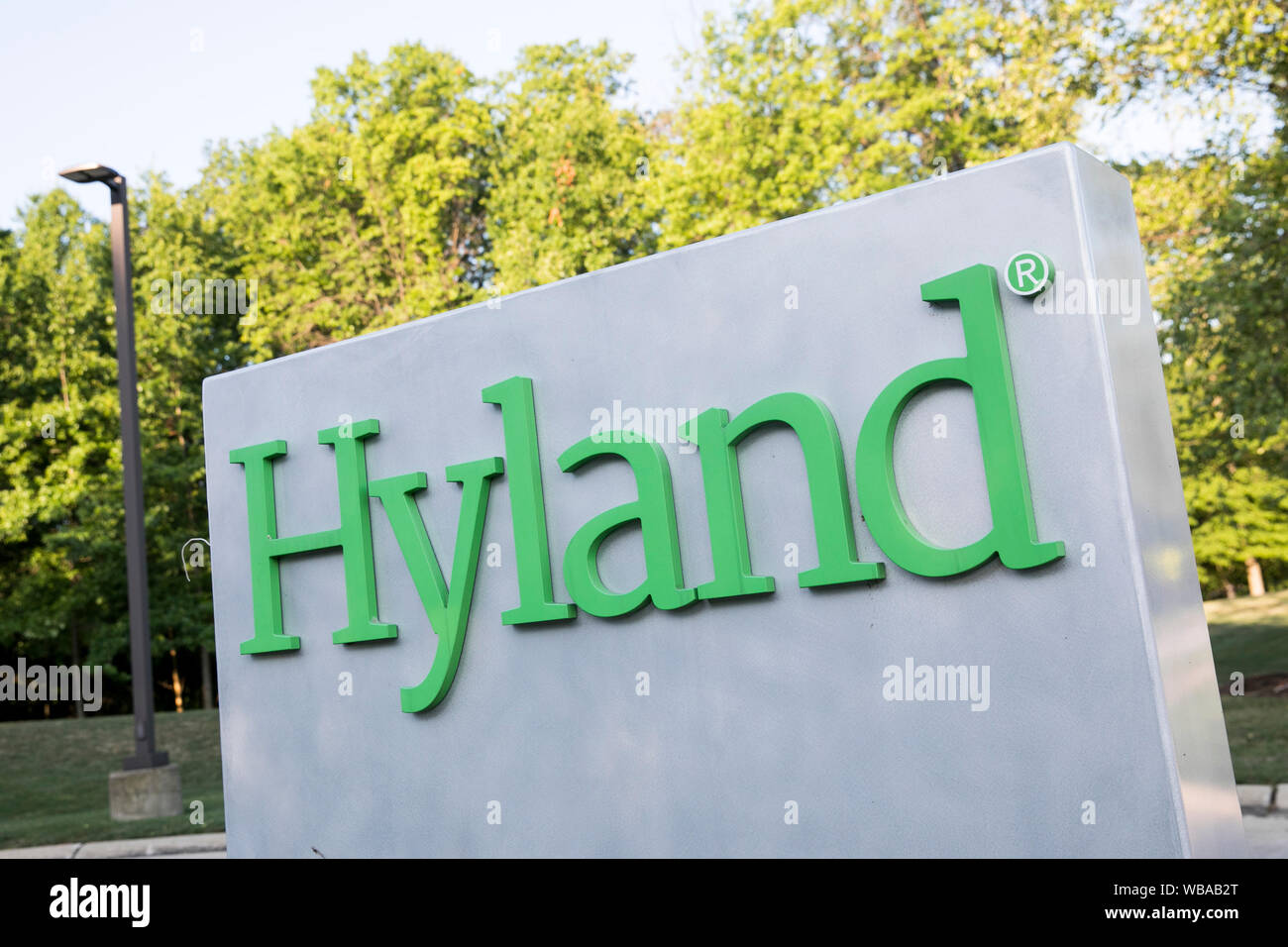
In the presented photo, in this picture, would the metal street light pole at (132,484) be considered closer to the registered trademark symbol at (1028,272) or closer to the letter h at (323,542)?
the letter h at (323,542)

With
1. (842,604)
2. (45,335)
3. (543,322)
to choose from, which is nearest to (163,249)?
(45,335)

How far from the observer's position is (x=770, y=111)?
2019 cm

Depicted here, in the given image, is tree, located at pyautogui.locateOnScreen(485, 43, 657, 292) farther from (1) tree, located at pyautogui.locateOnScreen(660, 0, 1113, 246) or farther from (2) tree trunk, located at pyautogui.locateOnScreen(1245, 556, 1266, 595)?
(2) tree trunk, located at pyautogui.locateOnScreen(1245, 556, 1266, 595)

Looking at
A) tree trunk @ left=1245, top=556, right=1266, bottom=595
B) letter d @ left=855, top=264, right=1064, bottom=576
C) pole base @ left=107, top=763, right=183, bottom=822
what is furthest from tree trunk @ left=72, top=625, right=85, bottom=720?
tree trunk @ left=1245, top=556, right=1266, bottom=595

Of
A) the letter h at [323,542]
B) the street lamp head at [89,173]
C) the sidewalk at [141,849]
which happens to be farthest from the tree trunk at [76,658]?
the letter h at [323,542]

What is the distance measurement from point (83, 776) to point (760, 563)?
39.8 feet

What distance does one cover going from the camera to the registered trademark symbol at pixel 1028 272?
386 centimetres

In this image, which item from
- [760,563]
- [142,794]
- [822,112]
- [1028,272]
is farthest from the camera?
[822,112]

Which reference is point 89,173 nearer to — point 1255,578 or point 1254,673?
point 1254,673

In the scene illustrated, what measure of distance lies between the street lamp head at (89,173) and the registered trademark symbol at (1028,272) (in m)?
10.0

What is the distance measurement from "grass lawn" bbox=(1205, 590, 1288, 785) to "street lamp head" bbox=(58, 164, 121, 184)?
434 inches

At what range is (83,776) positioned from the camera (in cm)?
1359

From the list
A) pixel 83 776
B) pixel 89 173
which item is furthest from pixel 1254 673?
pixel 89 173
